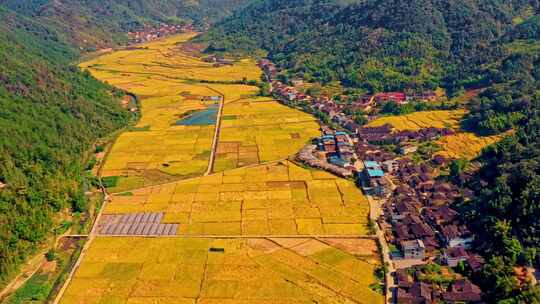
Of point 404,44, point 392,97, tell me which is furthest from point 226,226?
point 404,44

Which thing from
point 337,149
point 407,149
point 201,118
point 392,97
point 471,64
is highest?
point 471,64

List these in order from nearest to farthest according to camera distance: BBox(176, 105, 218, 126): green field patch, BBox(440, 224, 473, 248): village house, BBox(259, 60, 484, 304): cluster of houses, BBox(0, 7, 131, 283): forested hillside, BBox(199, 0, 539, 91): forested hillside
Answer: BBox(259, 60, 484, 304): cluster of houses < BBox(440, 224, 473, 248): village house < BBox(0, 7, 131, 283): forested hillside < BBox(176, 105, 218, 126): green field patch < BBox(199, 0, 539, 91): forested hillside

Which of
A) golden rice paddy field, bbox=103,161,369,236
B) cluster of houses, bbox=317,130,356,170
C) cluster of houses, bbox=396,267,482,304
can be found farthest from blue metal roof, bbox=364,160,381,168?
cluster of houses, bbox=396,267,482,304

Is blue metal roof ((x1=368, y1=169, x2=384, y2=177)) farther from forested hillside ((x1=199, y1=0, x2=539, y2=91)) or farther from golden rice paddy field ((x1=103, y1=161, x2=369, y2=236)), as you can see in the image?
forested hillside ((x1=199, y1=0, x2=539, y2=91))

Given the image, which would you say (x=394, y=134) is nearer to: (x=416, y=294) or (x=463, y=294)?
(x=463, y=294)

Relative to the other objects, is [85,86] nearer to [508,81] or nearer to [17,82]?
[17,82]

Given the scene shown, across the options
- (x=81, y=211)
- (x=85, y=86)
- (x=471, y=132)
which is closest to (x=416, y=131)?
(x=471, y=132)

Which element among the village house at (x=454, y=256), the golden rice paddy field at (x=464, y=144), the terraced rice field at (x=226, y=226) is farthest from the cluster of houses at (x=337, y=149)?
the village house at (x=454, y=256)
